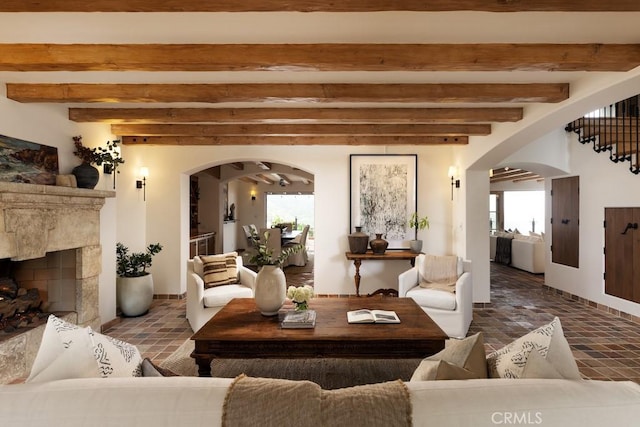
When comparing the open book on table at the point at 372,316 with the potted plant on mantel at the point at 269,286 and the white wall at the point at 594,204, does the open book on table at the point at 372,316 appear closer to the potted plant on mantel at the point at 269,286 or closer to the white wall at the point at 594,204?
the potted plant on mantel at the point at 269,286

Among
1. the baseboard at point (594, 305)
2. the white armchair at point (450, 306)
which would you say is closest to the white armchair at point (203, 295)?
the white armchair at point (450, 306)

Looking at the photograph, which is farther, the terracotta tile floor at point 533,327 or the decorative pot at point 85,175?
the decorative pot at point 85,175

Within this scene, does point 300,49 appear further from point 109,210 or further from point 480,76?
point 109,210

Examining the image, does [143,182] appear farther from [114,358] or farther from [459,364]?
[459,364]

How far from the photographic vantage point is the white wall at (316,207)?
5398 millimetres

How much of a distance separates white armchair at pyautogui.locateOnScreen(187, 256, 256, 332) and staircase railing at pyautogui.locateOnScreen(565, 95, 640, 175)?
5.00 metres

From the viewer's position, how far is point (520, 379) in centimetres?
115

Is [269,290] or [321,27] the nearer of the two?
[321,27]

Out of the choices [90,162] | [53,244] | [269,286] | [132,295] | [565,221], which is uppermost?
[90,162]

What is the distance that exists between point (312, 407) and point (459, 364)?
612 millimetres

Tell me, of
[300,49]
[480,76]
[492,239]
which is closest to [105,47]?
[300,49]

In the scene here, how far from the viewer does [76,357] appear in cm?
127

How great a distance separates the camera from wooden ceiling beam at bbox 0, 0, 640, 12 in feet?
5.59

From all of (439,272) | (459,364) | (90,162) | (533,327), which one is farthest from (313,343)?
(90,162)
